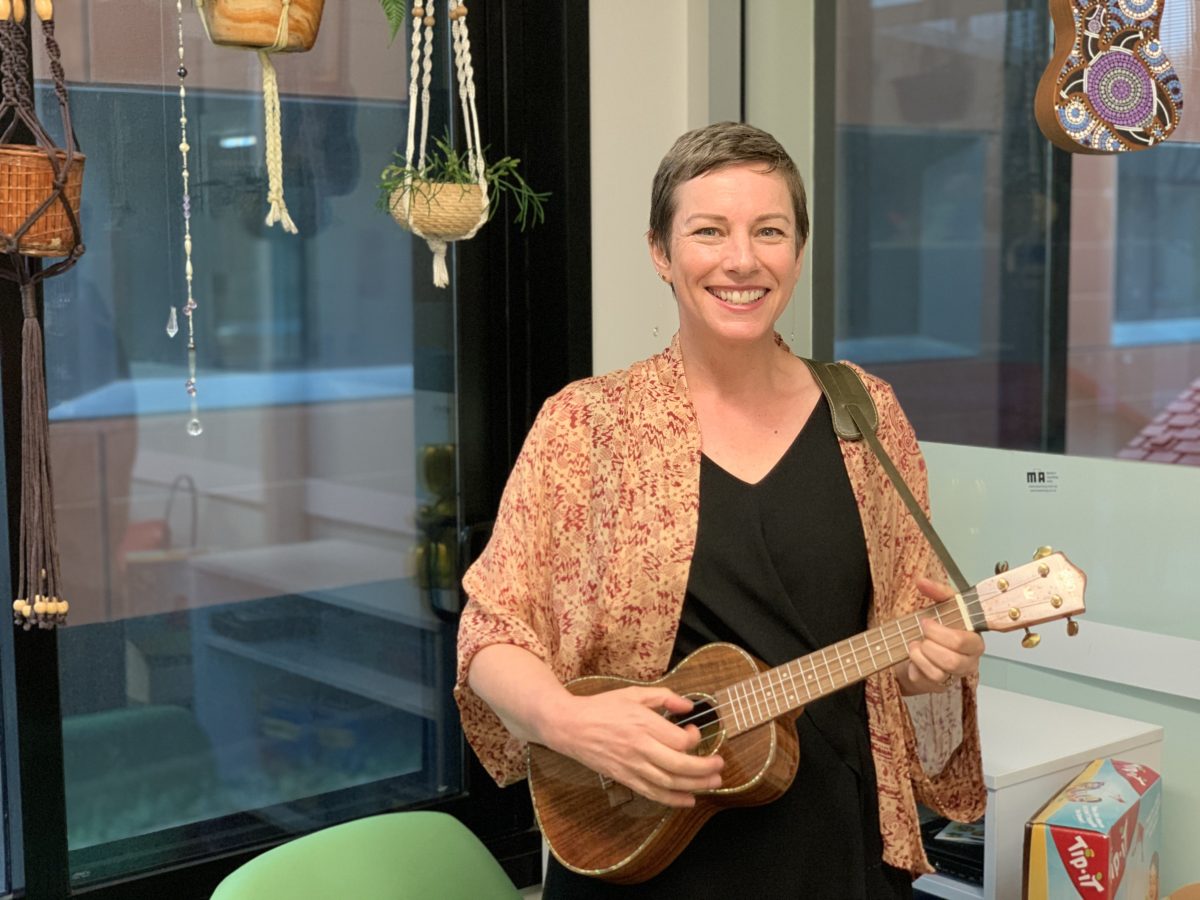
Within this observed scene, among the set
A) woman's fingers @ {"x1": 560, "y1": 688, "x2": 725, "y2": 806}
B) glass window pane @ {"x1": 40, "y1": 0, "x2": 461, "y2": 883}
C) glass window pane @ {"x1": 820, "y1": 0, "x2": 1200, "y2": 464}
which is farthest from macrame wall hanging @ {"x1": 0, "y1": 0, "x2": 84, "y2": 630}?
glass window pane @ {"x1": 820, "y1": 0, "x2": 1200, "y2": 464}

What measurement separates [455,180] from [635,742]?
1.35 metres

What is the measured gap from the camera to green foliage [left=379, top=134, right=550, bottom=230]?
2.48 m

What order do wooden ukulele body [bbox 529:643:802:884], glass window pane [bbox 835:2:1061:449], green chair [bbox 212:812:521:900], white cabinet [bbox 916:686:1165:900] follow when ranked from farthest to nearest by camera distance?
glass window pane [bbox 835:2:1061:449] < white cabinet [bbox 916:686:1165:900] < green chair [bbox 212:812:521:900] < wooden ukulele body [bbox 529:643:802:884]

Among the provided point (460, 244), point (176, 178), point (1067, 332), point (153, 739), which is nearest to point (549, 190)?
point (460, 244)

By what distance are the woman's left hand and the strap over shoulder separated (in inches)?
8.1

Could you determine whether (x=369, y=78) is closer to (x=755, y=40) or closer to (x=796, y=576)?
(x=755, y=40)

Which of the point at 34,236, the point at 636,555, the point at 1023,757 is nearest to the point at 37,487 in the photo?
the point at 34,236

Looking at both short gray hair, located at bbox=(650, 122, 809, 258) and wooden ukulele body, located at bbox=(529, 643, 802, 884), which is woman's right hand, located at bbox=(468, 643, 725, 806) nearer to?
wooden ukulele body, located at bbox=(529, 643, 802, 884)

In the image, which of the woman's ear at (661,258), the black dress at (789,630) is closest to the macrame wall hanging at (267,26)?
the woman's ear at (661,258)

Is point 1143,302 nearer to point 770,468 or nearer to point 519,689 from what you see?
point 770,468

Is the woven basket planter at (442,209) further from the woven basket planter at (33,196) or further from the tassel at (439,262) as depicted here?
the woven basket planter at (33,196)

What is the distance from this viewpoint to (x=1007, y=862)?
2.08 m

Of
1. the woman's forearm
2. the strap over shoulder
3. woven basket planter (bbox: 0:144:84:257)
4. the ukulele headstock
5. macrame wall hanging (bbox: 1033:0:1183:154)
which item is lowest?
the woman's forearm

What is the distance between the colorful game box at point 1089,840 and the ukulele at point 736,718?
0.58 metres
